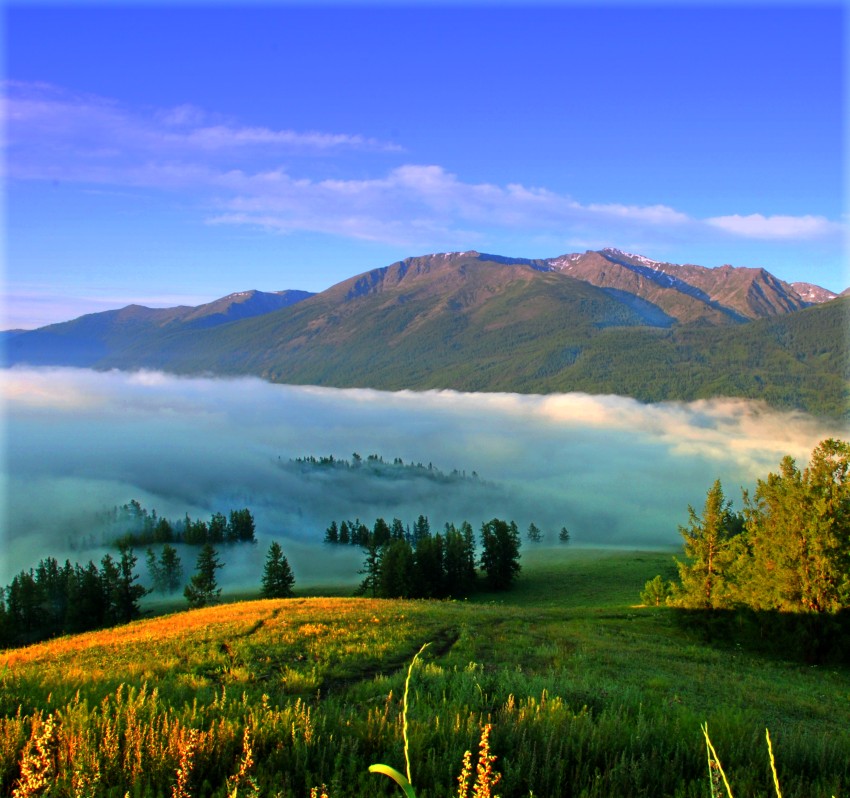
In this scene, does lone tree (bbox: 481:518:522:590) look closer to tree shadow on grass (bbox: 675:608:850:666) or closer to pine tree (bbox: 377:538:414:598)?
pine tree (bbox: 377:538:414:598)

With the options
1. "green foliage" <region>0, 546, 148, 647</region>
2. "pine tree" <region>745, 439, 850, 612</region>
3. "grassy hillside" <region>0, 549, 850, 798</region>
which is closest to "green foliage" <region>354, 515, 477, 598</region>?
"green foliage" <region>0, 546, 148, 647</region>

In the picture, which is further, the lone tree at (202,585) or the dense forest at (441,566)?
the dense forest at (441,566)

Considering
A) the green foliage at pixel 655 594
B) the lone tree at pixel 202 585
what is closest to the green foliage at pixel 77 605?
the lone tree at pixel 202 585

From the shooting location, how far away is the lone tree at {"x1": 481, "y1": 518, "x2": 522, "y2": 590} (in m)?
90.0

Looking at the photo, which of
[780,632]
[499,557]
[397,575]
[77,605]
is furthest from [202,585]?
[780,632]

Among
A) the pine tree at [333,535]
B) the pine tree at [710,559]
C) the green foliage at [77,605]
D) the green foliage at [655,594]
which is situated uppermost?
the pine tree at [710,559]

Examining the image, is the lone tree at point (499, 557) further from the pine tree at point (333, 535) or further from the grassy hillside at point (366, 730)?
the pine tree at point (333, 535)

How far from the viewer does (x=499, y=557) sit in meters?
90.4

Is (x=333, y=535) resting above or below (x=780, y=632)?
below

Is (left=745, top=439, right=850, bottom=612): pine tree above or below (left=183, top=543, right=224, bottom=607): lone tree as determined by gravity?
above

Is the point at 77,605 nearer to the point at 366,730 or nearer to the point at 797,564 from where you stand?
the point at 797,564

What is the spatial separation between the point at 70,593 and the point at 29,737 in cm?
8003

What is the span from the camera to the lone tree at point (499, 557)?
90000 mm

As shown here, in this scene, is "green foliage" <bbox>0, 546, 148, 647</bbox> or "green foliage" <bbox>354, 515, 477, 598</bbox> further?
"green foliage" <bbox>354, 515, 477, 598</bbox>
